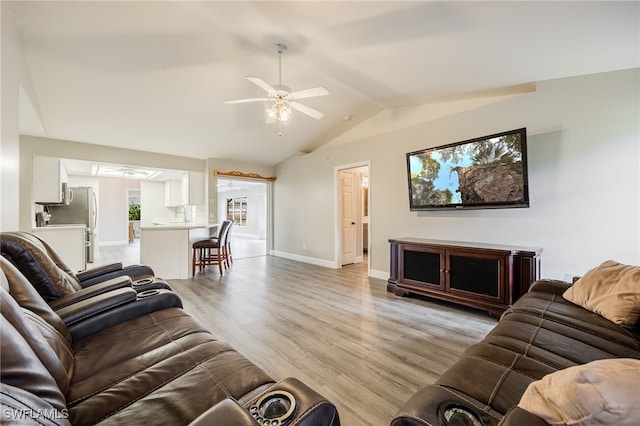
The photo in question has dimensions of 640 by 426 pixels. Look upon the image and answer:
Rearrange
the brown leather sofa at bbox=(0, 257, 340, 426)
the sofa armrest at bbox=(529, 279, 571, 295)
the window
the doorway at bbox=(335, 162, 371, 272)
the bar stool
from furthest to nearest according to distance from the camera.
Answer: the window
the doorway at bbox=(335, 162, 371, 272)
the bar stool
the sofa armrest at bbox=(529, 279, 571, 295)
the brown leather sofa at bbox=(0, 257, 340, 426)

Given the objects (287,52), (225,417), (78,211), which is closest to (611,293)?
(225,417)

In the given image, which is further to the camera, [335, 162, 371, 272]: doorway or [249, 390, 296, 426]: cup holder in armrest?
[335, 162, 371, 272]: doorway

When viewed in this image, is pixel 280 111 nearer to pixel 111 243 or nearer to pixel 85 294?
pixel 85 294

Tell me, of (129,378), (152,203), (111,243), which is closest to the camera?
(129,378)

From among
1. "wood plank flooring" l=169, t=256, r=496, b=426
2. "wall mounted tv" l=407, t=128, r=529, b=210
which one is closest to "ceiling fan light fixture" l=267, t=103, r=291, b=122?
"wall mounted tv" l=407, t=128, r=529, b=210

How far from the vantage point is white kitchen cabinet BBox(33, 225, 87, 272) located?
406cm

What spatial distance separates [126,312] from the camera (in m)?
1.56

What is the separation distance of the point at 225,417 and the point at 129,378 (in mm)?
705

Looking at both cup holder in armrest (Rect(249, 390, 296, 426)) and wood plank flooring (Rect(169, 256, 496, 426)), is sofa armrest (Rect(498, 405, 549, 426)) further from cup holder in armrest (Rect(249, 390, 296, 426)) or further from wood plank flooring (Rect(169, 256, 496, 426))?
wood plank flooring (Rect(169, 256, 496, 426))

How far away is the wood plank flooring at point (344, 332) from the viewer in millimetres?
1760

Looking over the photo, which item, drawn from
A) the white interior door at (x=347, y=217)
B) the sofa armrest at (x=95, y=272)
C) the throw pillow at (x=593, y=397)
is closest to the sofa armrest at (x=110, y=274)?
the sofa armrest at (x=95, y=272)

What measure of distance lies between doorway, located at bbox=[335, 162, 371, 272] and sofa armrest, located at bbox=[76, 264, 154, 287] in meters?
3.49

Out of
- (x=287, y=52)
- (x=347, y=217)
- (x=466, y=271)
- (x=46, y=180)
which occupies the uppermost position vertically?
(x=287, y=52)

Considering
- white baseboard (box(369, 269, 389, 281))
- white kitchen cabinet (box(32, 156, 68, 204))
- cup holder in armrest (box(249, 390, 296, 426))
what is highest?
white kitchen cabinet (box(32, 156, 68, 204))
